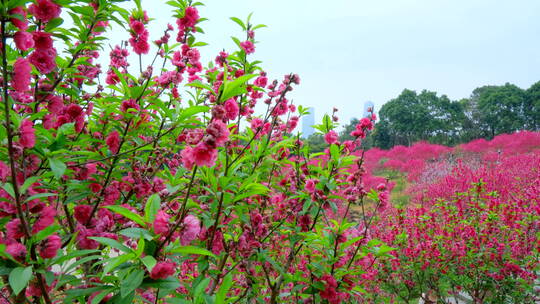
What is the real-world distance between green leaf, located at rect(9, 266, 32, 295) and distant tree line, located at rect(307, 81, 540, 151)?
28.8m

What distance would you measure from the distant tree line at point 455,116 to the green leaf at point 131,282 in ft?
94.1

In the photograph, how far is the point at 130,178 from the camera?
183 centimetres

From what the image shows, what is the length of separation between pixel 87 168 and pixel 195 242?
79cm

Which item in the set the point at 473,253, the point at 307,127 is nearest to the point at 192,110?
the point at 473,253

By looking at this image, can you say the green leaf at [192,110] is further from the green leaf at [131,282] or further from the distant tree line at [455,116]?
the distant tree line at [455,116]

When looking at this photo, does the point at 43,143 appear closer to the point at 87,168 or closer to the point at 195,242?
the point at 87,168

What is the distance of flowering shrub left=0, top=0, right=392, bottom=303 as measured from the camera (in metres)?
1.07

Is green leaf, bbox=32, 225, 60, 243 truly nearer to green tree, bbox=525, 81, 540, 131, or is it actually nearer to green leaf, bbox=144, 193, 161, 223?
green leaf, bbox=144, 193, 161, 223

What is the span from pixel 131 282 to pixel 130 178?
3.17ft

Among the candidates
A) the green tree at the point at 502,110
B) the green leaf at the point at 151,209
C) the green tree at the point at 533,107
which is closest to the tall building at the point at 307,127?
the green leaf at the point at 151,209

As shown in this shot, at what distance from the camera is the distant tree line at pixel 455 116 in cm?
2966

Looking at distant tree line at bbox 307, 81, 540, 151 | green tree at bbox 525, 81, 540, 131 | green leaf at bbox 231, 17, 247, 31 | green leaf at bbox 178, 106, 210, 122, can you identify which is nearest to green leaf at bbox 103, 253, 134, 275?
green leaf at bbox 178, 106, 210, 122

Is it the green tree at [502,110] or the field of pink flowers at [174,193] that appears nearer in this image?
Result: the field of pink flowers at [174,193]

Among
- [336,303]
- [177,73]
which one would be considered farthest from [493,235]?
[177,73]
